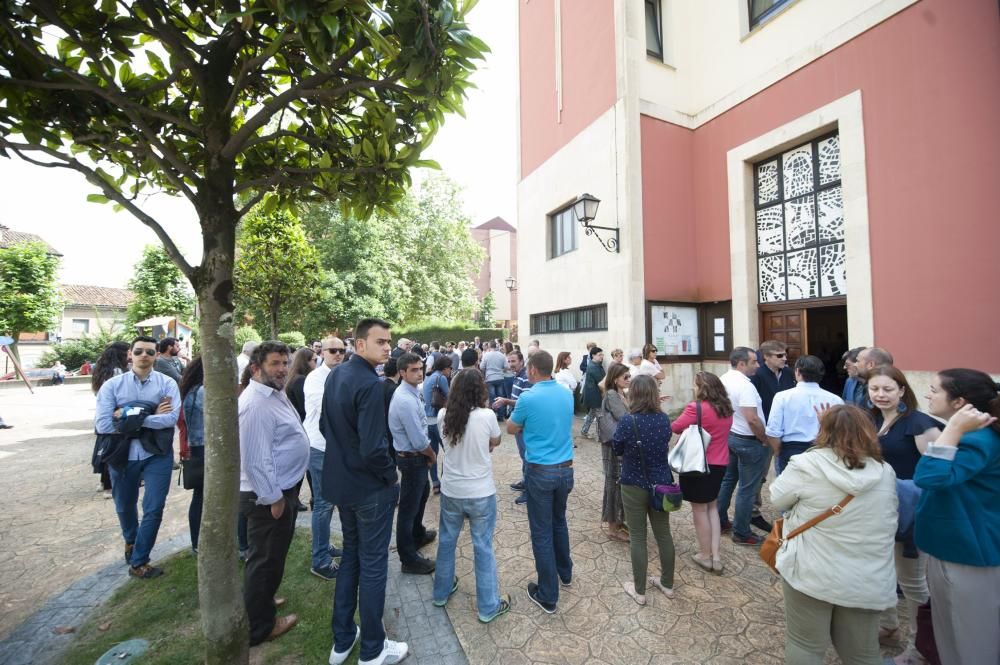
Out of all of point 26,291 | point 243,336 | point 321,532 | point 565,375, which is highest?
point 26,291

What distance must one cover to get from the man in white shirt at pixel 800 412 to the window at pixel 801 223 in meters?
5.25

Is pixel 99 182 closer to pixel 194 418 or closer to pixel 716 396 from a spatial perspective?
pixel 194 418

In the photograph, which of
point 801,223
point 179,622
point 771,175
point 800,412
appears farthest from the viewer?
point 771,175

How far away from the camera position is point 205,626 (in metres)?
2.49

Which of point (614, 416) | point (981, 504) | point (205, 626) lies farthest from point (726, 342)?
point (205, 626)

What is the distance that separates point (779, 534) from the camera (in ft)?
8.39

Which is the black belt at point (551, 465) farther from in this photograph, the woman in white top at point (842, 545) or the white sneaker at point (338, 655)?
the white sneaker at point (338, 655)

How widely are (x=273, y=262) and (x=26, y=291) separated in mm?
18198

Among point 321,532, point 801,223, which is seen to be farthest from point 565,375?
point 801,223

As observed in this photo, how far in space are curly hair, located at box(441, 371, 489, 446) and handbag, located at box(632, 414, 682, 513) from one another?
131 cm

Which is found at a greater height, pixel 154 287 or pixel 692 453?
pixel 154 287

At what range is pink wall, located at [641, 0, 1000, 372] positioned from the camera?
6066 mm

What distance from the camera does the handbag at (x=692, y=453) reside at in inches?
141

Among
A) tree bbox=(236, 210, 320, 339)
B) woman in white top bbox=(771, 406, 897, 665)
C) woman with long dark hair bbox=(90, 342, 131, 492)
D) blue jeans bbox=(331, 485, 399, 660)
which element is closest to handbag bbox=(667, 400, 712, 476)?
woman in white top bbox=(771, 406, 897, 665)
